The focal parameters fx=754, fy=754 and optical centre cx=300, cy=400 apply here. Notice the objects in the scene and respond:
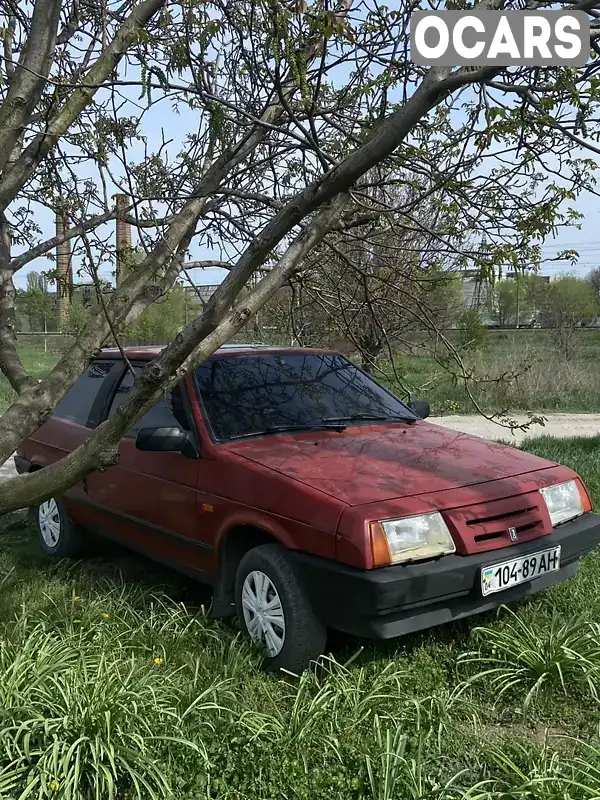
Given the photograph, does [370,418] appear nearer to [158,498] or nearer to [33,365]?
[158,498]

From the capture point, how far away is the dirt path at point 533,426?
34.2ft

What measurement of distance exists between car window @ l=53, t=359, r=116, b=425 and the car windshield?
1.25 metres

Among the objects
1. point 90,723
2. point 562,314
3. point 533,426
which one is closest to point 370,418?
point 90,723

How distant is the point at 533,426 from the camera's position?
11.9 meters

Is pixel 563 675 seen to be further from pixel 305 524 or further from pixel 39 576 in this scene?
pixel 39 576

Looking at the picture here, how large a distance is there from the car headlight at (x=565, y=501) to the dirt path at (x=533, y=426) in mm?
5406

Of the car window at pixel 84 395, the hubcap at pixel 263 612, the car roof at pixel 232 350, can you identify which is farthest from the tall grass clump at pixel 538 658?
the car window at pixel 84 395

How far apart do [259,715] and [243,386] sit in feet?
6.74

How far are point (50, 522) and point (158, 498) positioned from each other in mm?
1631

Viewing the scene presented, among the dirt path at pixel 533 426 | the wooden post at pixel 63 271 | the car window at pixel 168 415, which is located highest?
the wooden post at pixel 63 271

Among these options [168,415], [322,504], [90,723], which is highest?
[168,415]

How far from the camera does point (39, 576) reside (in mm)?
4953

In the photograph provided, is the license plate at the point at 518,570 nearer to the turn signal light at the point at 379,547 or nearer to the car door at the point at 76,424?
the turn signal light at the point at 379,547

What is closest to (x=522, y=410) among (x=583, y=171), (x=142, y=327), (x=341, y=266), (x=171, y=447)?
(x=341, y=266)
